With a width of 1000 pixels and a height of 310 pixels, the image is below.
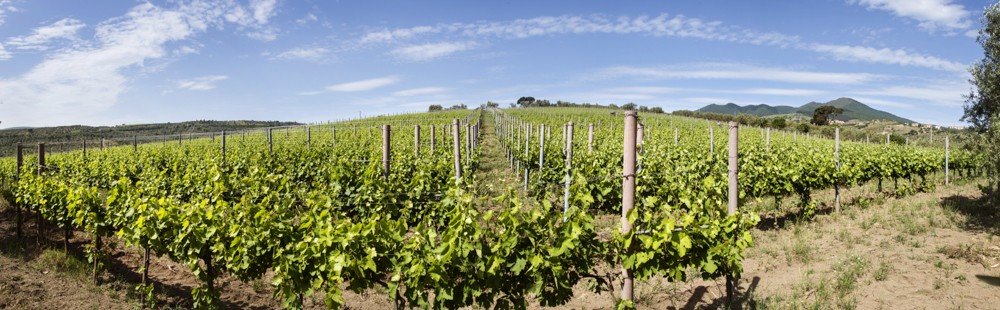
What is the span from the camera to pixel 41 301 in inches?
218

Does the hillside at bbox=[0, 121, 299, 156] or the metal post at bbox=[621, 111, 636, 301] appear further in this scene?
the hillside at bbox=[0, 121, 299, 156]

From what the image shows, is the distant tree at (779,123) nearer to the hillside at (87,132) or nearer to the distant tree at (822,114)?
the distant tree at (822,114)

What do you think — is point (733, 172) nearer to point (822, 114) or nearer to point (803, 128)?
point (803, 128)

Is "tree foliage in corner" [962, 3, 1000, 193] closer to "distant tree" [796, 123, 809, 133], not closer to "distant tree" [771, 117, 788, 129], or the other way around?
"distant tree" [796, 123, 809, 133]

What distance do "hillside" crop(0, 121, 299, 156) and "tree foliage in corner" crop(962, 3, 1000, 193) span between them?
62.7 m

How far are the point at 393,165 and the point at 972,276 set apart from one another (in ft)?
26.2

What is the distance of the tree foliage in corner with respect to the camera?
26.7ft

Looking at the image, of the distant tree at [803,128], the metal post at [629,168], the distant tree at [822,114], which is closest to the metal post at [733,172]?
the metal post at [629,168]

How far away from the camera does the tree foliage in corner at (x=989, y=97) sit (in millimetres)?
8133

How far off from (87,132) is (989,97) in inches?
3790

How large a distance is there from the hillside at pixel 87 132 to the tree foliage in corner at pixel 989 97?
62655 millimetres

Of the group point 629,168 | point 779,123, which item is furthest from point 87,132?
point 629,168

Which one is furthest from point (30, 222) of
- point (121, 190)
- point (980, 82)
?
point (980, 82)

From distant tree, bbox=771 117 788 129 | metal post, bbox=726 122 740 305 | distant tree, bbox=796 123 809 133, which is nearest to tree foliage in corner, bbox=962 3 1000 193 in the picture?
metal post, bbox=726 122 740 305
